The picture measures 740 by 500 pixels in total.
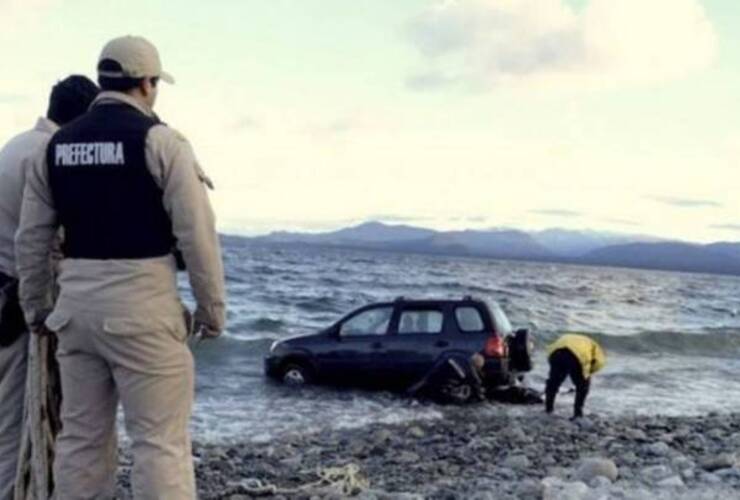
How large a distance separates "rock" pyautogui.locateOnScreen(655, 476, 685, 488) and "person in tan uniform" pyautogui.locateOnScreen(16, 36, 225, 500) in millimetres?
4736

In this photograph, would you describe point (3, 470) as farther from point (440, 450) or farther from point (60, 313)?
point (440, 450)

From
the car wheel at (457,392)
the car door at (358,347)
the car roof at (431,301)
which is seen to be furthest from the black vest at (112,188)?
the car roof at (431,301)

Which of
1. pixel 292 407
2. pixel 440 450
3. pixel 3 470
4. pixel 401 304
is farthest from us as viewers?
pixel 401 304

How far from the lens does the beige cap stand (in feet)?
14.8

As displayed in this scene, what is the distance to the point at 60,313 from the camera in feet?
14.5

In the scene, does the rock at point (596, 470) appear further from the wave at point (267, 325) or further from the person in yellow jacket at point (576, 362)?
the wave at point (267, 325)

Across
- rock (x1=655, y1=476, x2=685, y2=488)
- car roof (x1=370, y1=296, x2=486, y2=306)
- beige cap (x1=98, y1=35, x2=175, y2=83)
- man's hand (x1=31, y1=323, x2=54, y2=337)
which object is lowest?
rock (x1=655, y1=476, x2=685, y2=488)

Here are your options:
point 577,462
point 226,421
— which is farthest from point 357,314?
point 577,462

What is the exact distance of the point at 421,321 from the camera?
59.7 ft

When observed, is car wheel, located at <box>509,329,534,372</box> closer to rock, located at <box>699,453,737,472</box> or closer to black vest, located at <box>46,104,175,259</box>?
rock, located at <box>699,453,737,472</box>

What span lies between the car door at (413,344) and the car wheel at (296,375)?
4.32 feet

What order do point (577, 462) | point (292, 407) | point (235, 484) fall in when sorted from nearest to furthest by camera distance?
point (235, 484), point (577, 462), point (292, 407)

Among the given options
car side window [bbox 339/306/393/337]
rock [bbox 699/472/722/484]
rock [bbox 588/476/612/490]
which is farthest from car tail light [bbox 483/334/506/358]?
rock [bbox 588/476/612/490]

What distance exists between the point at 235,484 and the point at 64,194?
16.9 ft
